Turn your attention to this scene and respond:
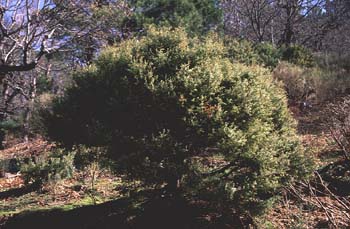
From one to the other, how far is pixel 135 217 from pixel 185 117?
1.86m

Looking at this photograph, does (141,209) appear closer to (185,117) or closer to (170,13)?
(185,117)

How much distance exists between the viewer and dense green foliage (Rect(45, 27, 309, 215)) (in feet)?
17.9

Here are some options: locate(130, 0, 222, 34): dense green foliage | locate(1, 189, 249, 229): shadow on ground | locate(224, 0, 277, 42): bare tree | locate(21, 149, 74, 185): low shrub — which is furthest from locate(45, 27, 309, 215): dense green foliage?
locate(224, 0, 277, 42): bare tree

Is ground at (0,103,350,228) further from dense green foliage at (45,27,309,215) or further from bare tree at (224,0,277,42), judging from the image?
bare tree at (224,0,277,42)

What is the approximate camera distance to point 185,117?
5453 millimetres

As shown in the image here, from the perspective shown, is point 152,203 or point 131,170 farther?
point 152,203

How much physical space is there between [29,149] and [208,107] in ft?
44.8

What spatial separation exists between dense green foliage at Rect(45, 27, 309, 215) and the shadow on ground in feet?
1.89

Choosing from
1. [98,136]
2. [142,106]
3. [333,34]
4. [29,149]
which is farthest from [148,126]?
[333,34]

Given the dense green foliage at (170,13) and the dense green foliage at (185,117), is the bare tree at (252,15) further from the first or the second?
the dense green foliage at (185,117)

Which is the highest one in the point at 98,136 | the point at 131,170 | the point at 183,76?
the point at 183,76

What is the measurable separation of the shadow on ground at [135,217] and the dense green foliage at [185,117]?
1.89ft

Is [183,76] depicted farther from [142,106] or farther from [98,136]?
[98,136]

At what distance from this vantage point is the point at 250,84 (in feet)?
19.2
